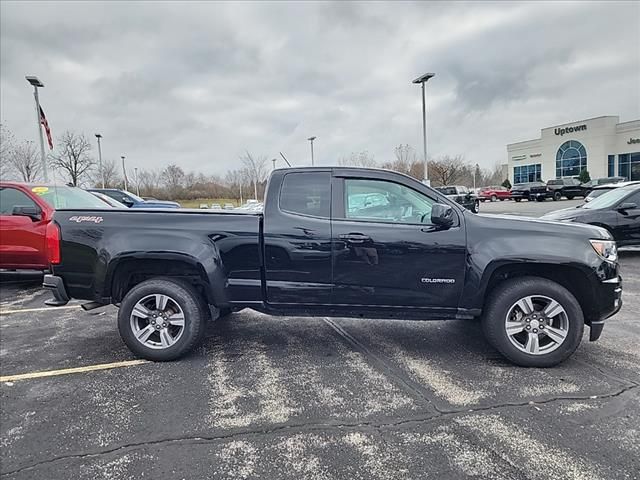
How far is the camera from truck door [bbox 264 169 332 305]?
4.21 metres

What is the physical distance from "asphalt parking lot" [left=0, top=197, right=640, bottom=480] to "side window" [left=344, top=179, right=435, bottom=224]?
1389 mm

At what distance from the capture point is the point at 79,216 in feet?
14.5

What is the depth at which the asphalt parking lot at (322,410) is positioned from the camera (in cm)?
265

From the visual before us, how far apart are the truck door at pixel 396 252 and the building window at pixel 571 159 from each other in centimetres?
5591

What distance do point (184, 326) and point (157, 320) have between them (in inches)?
11.3

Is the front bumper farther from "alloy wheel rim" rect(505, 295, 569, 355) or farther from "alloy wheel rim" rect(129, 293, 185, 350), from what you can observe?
"alloy wheel rim" rect(129, 293, 185, 350)

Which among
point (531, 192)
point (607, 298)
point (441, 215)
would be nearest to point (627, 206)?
point (607, 298)

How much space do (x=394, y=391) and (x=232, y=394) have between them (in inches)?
51.7

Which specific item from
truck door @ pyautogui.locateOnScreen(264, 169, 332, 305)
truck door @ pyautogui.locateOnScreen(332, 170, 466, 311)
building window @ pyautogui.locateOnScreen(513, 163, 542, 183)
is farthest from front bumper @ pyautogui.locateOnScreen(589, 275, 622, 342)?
building window @ pyautogui.locateOnScreen(513, 163, 542, 183)

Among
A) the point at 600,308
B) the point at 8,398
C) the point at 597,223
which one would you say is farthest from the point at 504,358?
the point at 597,223

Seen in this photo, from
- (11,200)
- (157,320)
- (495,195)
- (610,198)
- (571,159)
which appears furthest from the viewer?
(571,159)

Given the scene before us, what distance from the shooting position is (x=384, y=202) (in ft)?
14.1

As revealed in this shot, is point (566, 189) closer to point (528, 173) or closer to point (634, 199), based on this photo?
point (528, 173)

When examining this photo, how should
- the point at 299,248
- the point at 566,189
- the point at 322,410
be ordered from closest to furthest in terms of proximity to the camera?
the point at 322,410, the point at 299,248, the point at 566,189
